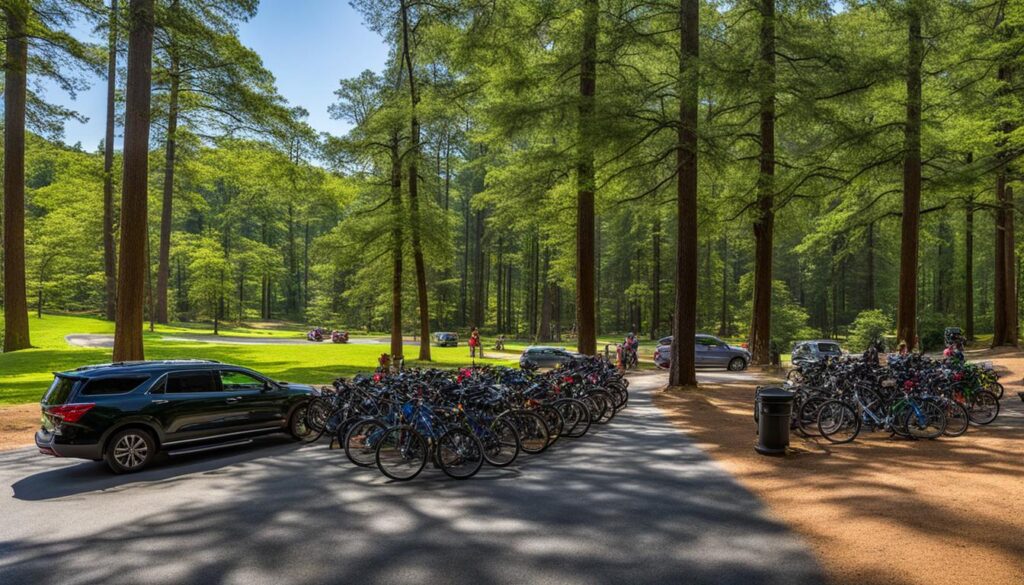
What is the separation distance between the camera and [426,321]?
92.5ft

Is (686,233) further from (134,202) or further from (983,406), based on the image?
(134,202)

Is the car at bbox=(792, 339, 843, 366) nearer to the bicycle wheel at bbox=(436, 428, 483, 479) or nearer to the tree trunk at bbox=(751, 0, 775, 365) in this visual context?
the tree trunk at bbox=(751, 0, 775, 365)

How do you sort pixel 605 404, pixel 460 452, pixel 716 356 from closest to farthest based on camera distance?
pixel 460 452 → pixel 605 404 → pixel 716 356

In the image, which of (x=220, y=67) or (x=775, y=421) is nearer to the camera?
(x=775, y=421)

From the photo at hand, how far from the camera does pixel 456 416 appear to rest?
28.4 feet

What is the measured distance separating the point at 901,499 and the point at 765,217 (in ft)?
55.0

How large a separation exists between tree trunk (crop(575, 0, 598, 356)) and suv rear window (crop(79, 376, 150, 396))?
10.9m

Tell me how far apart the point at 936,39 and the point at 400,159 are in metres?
20.9

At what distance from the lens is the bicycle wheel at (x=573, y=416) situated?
11.0 meters

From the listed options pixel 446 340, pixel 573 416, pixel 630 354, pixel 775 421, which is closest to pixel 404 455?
pixel 573 416

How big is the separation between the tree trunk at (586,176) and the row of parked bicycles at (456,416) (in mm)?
5864

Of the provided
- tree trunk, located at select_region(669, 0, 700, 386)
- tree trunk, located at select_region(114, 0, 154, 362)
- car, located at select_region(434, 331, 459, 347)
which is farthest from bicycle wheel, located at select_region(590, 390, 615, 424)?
car, located at select_region(434, 331, 459, 347)

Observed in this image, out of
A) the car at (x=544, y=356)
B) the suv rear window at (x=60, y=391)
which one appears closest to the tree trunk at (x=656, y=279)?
the car at (x=544, y=356)

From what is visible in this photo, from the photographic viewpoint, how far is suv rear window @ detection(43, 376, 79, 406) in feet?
27.1
